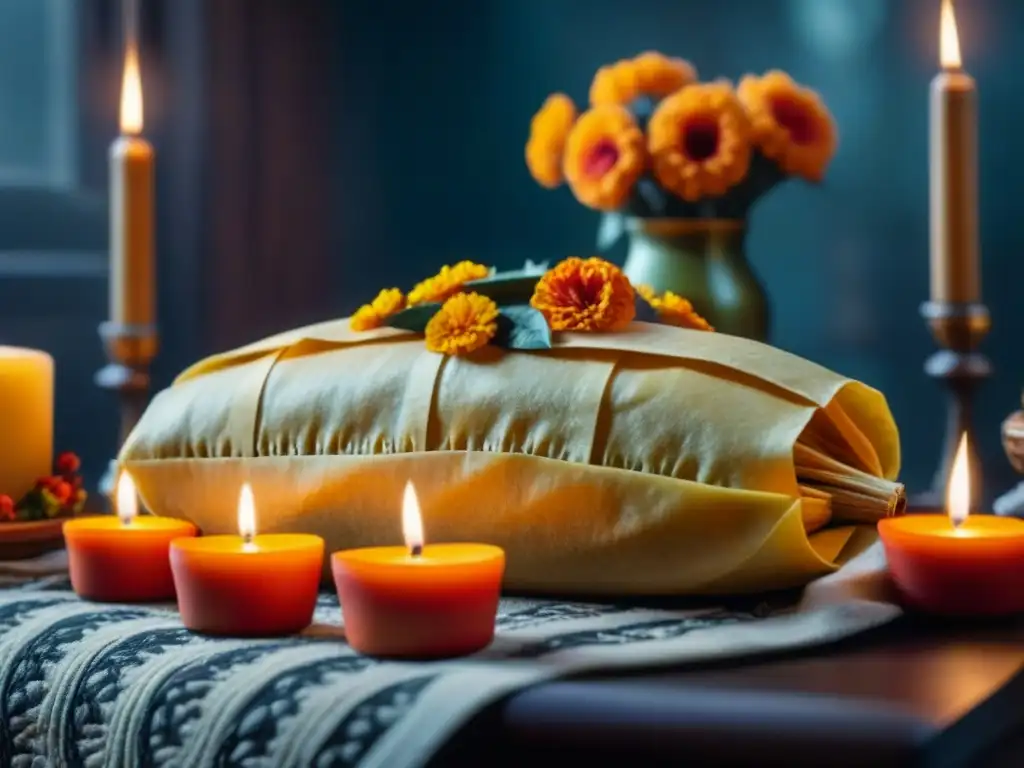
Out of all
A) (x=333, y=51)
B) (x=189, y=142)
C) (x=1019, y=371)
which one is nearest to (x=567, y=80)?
(x=333, y=51)

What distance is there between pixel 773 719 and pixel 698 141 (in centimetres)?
73

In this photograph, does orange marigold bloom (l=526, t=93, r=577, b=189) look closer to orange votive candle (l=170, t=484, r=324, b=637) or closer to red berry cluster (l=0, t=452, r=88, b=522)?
red berry cluster (l=0, t=452, r=88, b=522)

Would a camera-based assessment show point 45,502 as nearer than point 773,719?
No

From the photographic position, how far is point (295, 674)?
556 millimetres

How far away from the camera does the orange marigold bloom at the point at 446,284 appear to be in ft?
2.58

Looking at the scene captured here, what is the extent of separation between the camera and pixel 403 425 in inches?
28.4

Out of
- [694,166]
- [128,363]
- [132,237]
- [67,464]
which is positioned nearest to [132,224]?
[132,237]

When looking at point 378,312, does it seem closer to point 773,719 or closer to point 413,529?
point 413,529

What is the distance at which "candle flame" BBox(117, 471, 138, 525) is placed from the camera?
2.48ft

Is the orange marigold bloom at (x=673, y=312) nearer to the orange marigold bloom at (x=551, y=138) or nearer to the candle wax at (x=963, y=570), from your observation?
the candle wax at (x=963, y=570)

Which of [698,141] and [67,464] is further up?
[698,141]

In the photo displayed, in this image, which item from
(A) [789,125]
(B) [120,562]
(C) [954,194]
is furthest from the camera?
(A) [789,125]

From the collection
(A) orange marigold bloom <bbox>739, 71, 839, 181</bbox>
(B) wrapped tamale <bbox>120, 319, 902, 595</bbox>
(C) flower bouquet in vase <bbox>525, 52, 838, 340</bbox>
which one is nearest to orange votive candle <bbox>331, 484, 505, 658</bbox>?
(B) wrapped tamale <bbox>120, 319, 902, 595</bbox>

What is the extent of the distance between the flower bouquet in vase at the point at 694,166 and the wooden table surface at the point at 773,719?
59cm
